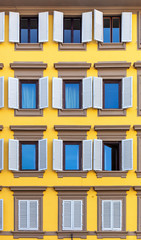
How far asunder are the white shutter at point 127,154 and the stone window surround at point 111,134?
0.88 feet

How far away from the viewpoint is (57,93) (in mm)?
14875

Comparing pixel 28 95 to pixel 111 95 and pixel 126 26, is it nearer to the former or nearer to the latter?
pixel 111 95

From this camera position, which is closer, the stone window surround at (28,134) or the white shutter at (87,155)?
the white shutter at (87,155)

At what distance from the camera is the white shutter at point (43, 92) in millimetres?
14836

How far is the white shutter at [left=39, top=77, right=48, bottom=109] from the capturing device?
584 inches

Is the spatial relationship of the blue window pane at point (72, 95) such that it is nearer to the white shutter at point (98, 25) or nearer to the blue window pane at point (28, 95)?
the blue window pane at point (28, 95)

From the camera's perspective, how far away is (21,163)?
1512cm

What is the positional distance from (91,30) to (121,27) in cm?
141

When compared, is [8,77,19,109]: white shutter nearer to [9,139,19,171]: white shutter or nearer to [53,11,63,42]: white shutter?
[9,139,19,171]: white shutter

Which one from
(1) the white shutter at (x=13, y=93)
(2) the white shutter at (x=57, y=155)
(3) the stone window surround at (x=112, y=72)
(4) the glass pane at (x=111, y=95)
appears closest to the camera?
(2) the white shutter at (x=57, y=155)

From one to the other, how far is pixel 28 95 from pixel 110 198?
228 inches

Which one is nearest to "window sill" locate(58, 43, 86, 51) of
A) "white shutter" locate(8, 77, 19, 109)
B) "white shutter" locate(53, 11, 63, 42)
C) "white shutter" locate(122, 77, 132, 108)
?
"white shutter" locate(53, 11, 63, 42)

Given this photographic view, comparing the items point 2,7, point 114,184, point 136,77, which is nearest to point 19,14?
point 2,7

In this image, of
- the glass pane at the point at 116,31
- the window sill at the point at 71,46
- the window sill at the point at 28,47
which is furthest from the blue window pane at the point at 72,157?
the glass pane at the point at 116,31
